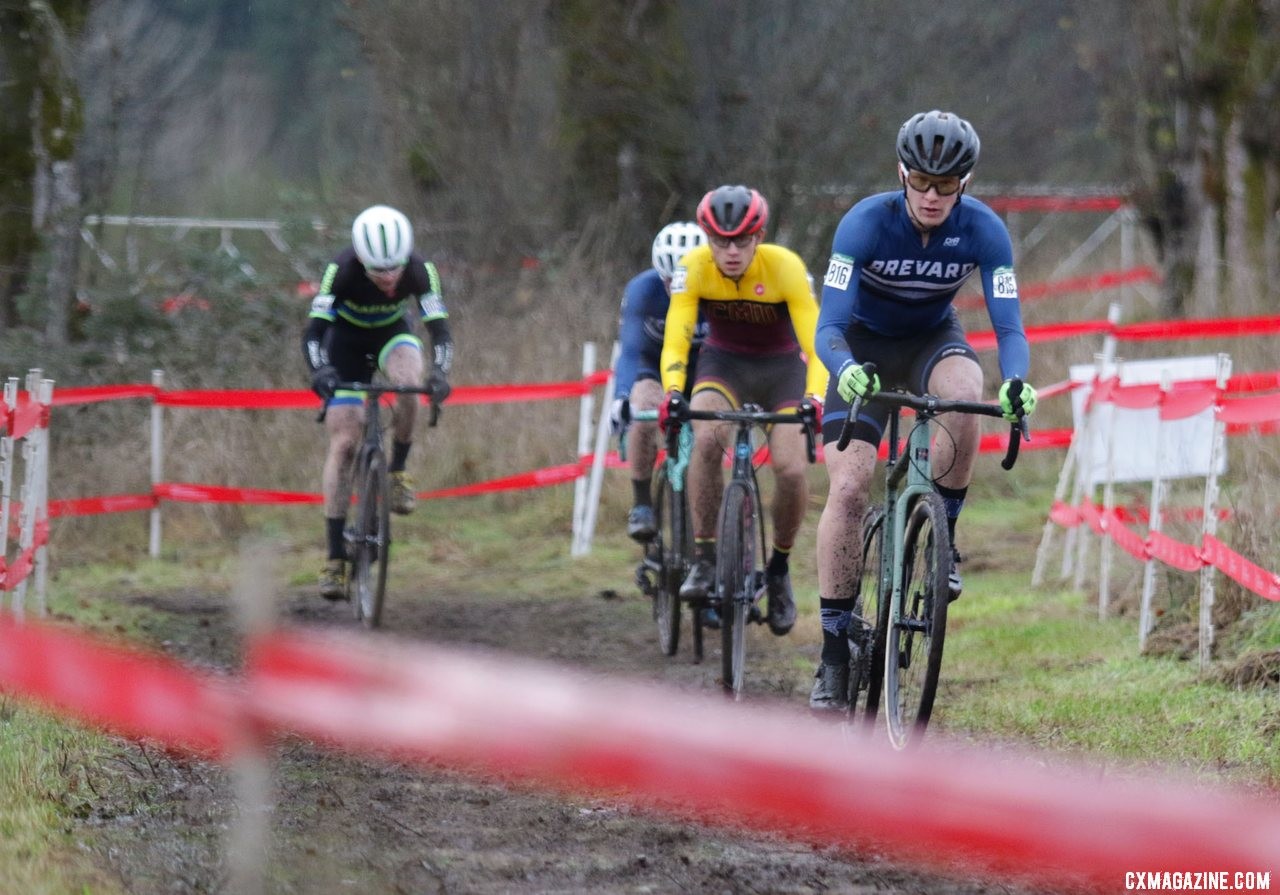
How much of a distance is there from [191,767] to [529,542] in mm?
7901

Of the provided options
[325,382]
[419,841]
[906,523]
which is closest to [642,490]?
[325,382]

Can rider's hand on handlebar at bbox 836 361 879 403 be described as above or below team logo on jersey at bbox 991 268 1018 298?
below

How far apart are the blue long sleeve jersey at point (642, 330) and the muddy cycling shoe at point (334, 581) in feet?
6.69

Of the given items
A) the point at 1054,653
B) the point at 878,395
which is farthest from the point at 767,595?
the point at 878,395

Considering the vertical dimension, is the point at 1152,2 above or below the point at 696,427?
above

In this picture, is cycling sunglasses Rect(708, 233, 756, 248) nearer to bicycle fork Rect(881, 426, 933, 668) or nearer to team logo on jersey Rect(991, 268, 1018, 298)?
team logo on jersey Rect(991, 268, 1018, 298)

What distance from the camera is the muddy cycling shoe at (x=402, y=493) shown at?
10.1 meters

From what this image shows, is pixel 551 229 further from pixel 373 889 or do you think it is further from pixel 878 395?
pixel 373 889

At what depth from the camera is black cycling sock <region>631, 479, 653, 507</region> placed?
30.1 ft

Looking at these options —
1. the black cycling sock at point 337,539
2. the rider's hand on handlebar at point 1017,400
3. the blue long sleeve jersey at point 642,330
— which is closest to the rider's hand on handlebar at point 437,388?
the black cycling sock at point 337,539

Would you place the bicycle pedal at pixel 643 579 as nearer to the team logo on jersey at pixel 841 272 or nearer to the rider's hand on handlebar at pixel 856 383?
the team logo on jersey at pixel 841 272

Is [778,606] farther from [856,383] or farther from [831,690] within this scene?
[856,383]

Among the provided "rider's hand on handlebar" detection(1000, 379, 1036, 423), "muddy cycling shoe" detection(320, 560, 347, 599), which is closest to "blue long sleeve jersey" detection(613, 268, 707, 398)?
"muddy cycling shoe" detection(320, 560, 347, 599)

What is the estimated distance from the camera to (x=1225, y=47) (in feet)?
58.9
